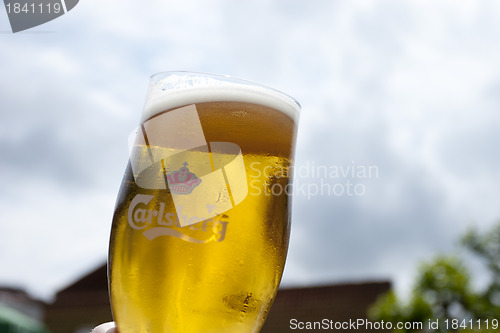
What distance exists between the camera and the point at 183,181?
2.57ft

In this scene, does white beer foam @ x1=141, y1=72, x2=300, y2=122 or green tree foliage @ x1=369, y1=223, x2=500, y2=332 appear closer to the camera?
white beer foam @ x1=141, y1=72, x2=300, y2=122

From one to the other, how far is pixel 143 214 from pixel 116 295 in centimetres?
13

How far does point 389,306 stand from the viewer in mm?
11828

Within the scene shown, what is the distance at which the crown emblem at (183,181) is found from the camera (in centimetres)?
78

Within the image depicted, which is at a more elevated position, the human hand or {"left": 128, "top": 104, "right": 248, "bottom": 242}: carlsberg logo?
{"left": 128, "top": 104, "right": 248, "bottom": 242}: carlsberg logo

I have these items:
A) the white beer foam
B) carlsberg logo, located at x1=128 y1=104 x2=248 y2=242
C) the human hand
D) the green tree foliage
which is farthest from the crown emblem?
the green tree foliage

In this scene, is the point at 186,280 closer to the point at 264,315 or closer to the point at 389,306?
the point at 264,315

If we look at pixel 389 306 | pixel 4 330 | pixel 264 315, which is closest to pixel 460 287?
pixel 389 306

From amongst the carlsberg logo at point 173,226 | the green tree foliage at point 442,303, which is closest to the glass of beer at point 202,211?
the carlsberg logo at point 173,226

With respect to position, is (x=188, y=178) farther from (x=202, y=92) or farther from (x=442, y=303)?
(x=442, y=303)

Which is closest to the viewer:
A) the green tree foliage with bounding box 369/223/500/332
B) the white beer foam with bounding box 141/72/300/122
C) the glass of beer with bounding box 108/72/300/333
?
the glass of beer with bounding box 108/72/300/333

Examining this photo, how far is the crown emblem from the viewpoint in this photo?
2.57 feet

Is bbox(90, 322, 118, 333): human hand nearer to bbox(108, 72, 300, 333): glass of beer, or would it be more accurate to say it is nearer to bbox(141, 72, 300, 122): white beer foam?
bbox(108, 72, 300, 333): glass of beer

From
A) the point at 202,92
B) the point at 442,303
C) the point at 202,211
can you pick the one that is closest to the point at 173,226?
the point at 202,211
